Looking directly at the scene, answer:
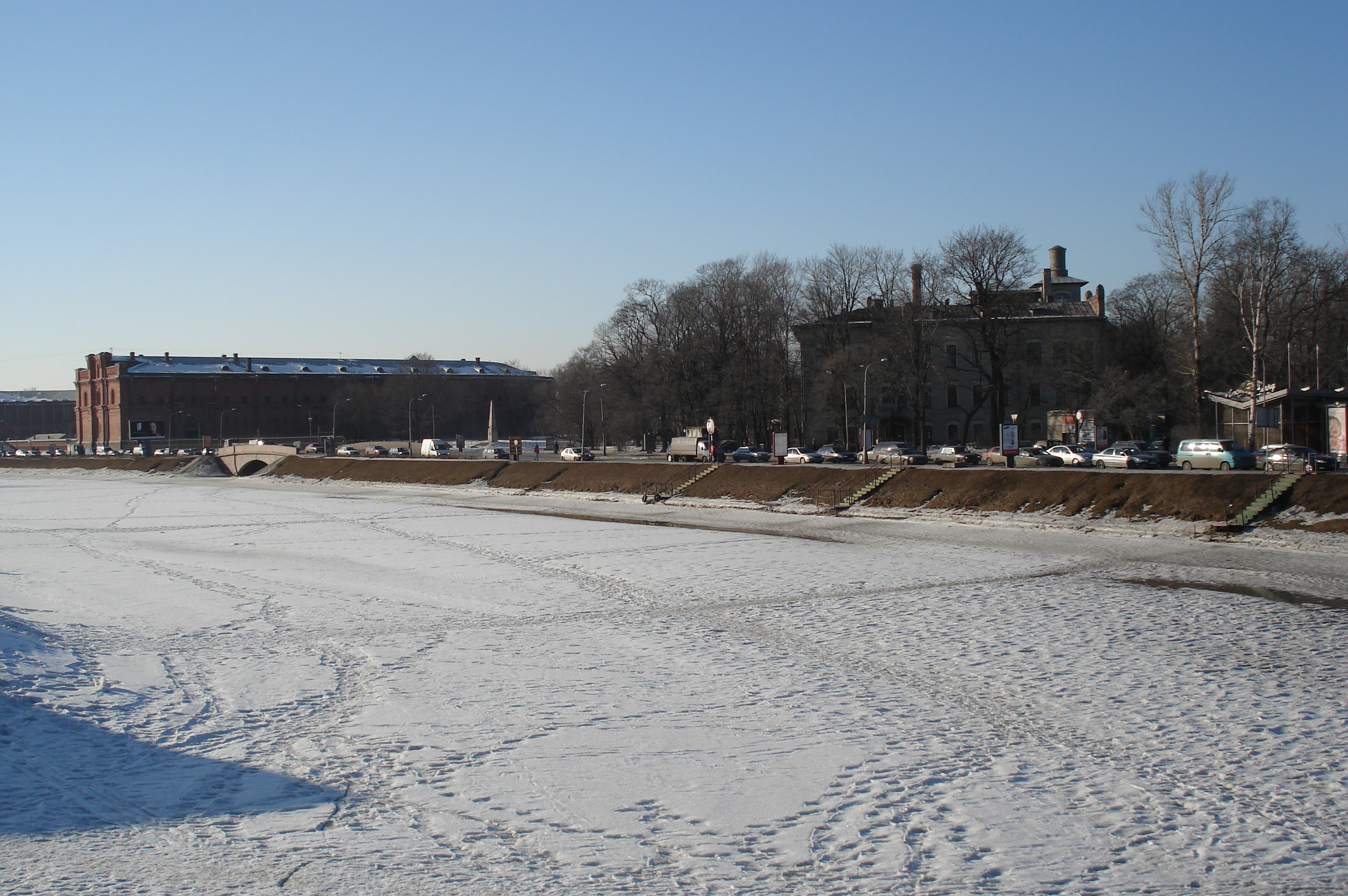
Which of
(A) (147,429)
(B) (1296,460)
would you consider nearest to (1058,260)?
(B) (1296,460)

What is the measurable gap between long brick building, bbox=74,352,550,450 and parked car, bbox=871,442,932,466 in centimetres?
8538

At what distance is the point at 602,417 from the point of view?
106 m

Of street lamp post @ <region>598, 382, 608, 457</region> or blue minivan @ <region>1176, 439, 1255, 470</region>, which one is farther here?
street lamp post @ <region>598, 382, 608, 457</region>

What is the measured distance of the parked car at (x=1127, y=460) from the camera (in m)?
52.9

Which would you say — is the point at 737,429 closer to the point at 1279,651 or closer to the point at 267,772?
the point at 1279,651

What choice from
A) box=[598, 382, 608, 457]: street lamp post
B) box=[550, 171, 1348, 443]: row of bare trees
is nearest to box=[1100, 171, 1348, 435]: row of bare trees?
box=[550, 171, 1348, 443]: row of bare trees

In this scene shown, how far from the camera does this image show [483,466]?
74062mm

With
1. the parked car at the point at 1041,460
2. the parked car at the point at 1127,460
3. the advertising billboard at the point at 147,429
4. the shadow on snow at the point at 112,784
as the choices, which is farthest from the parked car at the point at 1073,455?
the advertising billboard at the point at 147,429

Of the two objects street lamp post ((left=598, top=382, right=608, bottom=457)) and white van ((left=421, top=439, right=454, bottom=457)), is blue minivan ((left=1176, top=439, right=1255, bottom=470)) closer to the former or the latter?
street lamp post ((left=598, top=382, right=608, bottom=457))

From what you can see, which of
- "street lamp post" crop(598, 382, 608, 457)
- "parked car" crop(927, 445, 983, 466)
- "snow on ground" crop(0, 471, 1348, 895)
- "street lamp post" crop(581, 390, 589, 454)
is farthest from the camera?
"street lamp post" crop(581, 390, 589, 454)

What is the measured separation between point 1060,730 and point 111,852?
→ 32.6ft

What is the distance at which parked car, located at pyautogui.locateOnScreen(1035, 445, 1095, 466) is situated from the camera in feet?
189

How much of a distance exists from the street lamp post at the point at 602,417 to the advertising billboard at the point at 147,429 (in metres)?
68.8

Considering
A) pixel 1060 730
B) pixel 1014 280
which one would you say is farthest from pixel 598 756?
pixel 1014 280
